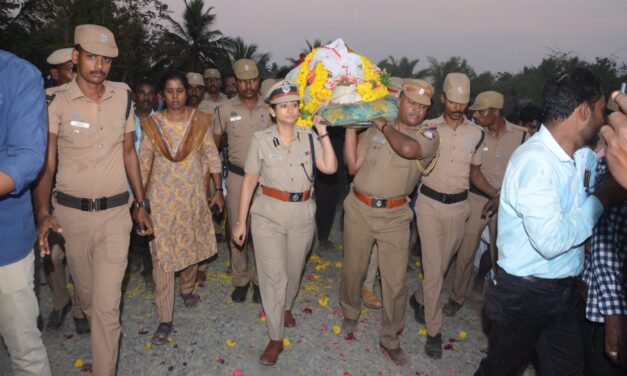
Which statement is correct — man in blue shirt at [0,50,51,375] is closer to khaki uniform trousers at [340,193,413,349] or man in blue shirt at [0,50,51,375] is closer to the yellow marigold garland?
the yellow marigold garland

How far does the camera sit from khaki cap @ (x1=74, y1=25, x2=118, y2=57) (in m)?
3.52

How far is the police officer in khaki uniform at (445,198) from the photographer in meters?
4.37

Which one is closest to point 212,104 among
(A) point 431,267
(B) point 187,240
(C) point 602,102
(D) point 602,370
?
(B) point 187,240

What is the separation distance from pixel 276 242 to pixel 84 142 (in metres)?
1.85

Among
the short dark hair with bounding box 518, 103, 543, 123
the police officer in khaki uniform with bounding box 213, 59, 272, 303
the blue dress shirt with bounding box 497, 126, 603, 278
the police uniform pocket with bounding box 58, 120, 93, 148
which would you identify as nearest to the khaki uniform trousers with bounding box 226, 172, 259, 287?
the police officer in khaki uniform with bounding box 213, 59, 272, 303

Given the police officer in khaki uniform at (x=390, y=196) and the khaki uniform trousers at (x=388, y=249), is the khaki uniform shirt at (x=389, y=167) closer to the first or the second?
the police officer in khaki uniform at (x=390, y=196)

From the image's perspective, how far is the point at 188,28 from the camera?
100 ft

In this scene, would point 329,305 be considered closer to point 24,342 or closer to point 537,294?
point 537,294

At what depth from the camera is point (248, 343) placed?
14.5ft

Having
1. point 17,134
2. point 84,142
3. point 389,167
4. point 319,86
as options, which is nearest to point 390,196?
point 389,167

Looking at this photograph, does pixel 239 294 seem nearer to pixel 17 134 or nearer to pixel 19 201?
pixel 19 201

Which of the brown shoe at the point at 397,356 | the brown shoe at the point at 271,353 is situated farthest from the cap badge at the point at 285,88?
the brown shoe at the point at 397,356

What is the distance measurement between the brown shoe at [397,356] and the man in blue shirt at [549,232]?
4.25ft

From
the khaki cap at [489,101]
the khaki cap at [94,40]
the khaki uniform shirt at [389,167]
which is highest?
the khaki cap at [94,40]
